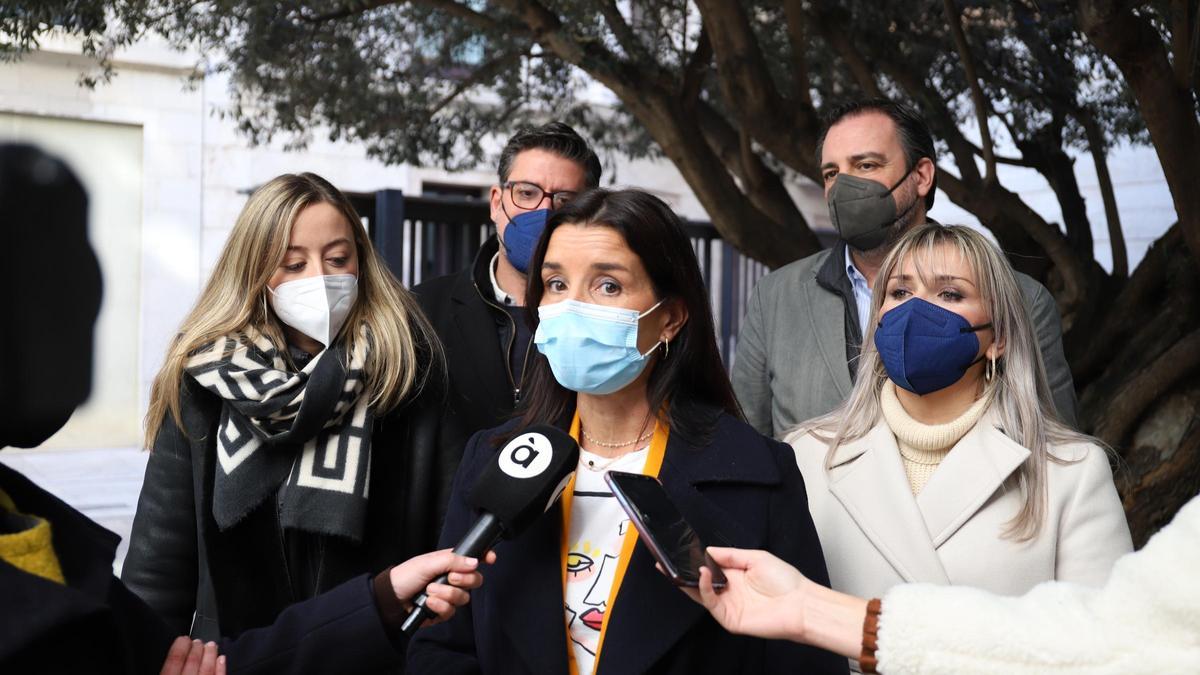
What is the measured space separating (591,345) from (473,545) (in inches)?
24.0

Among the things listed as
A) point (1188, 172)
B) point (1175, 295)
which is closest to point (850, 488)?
point (1188, 172)

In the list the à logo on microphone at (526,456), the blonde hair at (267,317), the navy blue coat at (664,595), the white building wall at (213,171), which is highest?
the white building wall at (213,171)

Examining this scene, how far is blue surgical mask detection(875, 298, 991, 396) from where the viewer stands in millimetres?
2992

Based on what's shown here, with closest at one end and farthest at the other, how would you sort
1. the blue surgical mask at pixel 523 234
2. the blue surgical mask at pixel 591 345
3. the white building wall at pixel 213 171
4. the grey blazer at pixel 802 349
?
the blue surgical mask at pixel 591 345 → the grey blazer at pixel 802 349 → the blue surgical mask at pixel 523 234 → the white building wall at pixel 213 171

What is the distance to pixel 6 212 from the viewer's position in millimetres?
1191

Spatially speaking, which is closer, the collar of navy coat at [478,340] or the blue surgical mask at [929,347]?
the blue surgical mask at [929,347]

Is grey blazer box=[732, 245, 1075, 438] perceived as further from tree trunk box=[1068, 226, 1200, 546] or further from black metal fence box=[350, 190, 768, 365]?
black metal fence box=[350, 190, 768, 365]

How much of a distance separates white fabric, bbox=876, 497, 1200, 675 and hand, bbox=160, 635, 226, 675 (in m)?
1.06

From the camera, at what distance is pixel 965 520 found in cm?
289

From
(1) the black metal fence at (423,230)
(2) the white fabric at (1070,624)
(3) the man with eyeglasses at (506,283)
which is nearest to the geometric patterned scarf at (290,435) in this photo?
(3) the man with eyeglasses at (506,283)

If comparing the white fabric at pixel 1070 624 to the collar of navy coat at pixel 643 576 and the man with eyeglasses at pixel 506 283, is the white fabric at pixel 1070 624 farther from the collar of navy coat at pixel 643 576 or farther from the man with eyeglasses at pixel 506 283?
the man with eyeglasses at pixel 506 283

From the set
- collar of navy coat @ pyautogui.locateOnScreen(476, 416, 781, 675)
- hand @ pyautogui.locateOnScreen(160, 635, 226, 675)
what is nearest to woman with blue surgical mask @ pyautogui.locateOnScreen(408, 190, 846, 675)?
collar of navy coat @ pyautogui.locateOnScreen(476, 416, 781, 675)

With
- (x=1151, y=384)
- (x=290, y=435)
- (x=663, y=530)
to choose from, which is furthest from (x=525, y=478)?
(x=1151, y=384)

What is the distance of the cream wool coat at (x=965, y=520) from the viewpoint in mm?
2783
